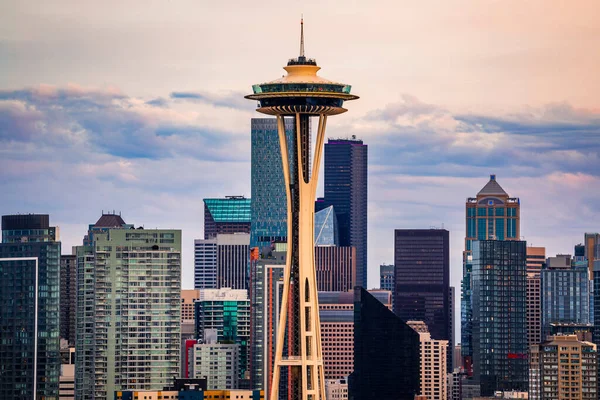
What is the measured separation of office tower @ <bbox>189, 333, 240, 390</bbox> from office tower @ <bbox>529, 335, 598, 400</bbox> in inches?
1459

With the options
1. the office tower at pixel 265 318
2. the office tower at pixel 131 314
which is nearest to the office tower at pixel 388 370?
the office tower at pixel 265 318

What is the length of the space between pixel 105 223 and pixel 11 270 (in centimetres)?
1029

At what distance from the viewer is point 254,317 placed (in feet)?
643

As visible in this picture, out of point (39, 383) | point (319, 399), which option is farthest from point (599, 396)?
point (39, 383)

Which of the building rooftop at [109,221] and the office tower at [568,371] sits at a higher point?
the building rooftop at [109,221]

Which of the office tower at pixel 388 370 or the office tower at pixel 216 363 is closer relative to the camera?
the office tower at pixel 216 363

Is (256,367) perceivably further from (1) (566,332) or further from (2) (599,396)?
(2) (599,396)

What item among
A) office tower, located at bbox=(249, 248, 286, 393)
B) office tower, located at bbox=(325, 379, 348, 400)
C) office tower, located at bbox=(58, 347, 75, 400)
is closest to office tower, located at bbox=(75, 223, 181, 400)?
office tower, located at bbox=(58, 347, 75, 400)

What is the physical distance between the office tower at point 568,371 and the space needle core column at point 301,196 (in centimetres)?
2710

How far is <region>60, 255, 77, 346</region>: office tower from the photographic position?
570ft

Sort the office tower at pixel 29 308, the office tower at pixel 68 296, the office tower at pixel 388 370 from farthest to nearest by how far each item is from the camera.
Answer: the office tower at pixel 388 370
the office tower at pixel 68 296
the office tower at pixel 29 308

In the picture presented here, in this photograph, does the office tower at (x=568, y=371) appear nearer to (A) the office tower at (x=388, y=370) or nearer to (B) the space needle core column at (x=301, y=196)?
(B) the space needle core column at (x=301, y=196)

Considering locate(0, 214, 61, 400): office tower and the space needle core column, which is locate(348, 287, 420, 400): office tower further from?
the space needle core column

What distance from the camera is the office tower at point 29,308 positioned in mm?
173500
